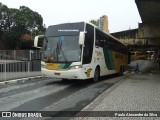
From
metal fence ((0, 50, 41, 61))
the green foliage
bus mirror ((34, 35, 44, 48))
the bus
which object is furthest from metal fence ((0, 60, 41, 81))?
the green foliage

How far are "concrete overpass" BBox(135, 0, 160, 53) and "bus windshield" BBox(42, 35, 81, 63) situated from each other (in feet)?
19.7

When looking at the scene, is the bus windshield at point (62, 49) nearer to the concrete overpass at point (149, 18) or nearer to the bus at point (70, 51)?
the bus at point (70, 51)

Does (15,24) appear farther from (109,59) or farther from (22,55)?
(109,59)

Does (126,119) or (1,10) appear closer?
(126,119)

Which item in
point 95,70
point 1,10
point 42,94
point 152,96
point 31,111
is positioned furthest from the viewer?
point 1,10

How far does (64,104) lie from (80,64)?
185 inches

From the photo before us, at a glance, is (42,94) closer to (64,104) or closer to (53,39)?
(64,104)

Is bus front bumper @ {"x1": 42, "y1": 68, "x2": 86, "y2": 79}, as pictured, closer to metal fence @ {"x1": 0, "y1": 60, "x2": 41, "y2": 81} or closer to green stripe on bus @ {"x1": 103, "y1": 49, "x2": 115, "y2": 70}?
metal fence @ {"x1": 0, "y1": 60, "x2": 41, "y2": 81}

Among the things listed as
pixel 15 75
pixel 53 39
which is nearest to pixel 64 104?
pixel 53 39

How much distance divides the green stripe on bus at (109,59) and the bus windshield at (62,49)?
4313 mm

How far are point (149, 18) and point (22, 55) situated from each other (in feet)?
38.5

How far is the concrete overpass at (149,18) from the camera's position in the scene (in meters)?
17.9

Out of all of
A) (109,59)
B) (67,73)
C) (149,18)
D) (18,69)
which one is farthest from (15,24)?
(67,73)

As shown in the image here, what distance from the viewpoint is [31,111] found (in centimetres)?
792
